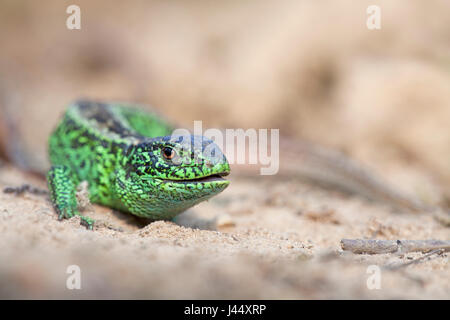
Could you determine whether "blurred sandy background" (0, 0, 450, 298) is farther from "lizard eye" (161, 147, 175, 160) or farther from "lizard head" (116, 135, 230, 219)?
"lizard eye" (161, 147, 175, 160)

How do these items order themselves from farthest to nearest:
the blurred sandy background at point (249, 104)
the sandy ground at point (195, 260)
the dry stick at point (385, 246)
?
the dry stick at point (385, 246) < the blurred sandy background at point (249, 104) < the sandy ground at point (195, 260)

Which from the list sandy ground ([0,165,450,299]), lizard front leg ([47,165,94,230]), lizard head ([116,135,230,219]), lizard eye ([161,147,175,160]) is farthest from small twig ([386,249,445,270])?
lizard front leg ([47,165,94,230])

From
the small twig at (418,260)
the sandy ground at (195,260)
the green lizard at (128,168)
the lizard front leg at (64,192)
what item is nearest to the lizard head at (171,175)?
the green lizard at (128,168)

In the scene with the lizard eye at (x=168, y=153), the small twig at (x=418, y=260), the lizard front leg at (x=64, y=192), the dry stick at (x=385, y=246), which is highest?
the lizard eye at (x=168, y=153)

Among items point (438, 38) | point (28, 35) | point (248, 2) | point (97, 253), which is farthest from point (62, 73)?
point (97, 253)

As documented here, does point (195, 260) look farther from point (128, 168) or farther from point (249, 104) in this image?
point (249, 104)

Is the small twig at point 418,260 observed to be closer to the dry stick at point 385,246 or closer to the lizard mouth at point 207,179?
the dry stick at point 385,246
